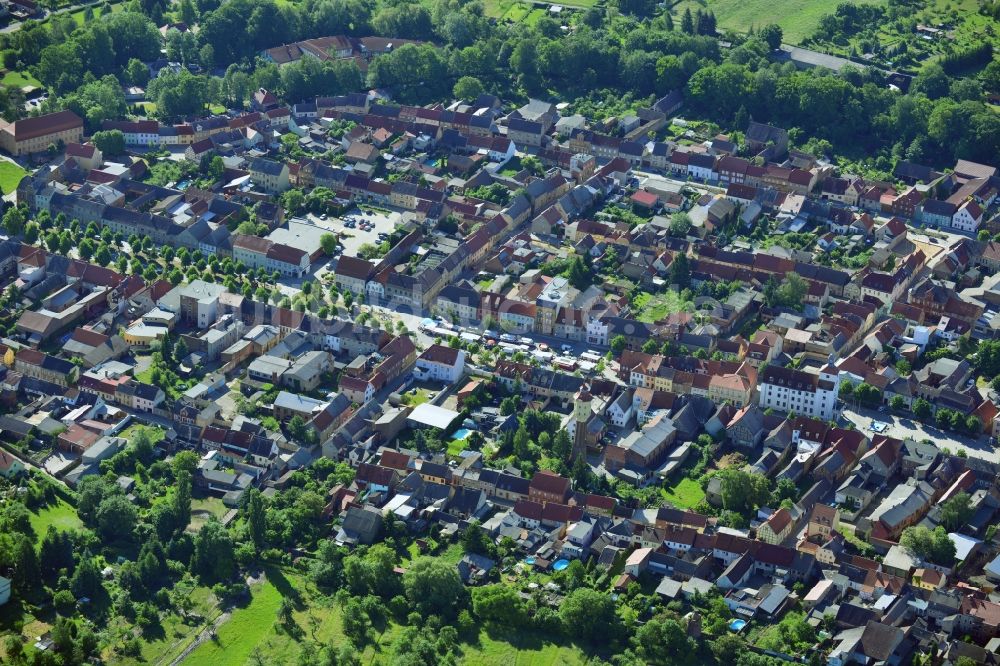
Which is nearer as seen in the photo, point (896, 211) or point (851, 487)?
point (851, 487)

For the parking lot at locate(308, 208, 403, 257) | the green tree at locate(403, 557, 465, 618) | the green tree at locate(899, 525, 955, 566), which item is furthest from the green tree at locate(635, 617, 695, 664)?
the parking lot at locate(308, 208, 403, 257)

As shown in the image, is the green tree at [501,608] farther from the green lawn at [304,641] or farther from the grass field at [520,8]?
the grass field at [520,8]

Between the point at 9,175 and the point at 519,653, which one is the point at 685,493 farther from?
the point at 9,175

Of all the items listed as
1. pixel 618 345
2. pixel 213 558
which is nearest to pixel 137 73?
pixel 618 345

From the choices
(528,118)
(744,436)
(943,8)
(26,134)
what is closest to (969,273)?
(744,436)

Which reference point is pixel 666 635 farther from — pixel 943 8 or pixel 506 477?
pixel 943 8
